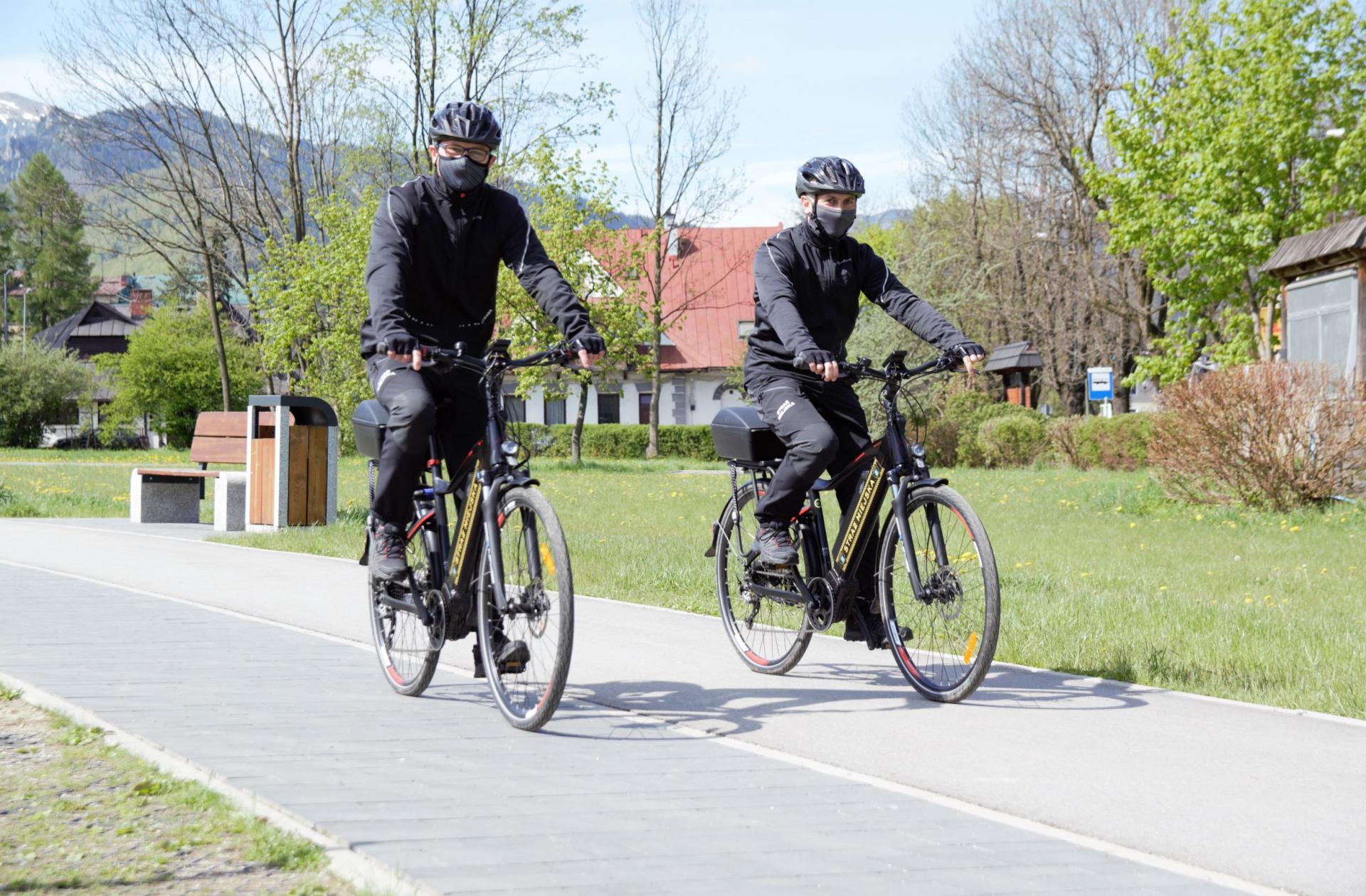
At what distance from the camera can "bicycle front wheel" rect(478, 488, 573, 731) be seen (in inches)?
200

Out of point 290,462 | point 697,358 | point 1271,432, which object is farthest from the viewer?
point 697,358

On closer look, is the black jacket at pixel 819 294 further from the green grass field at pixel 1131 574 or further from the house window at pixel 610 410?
the house window at pixel 610 410

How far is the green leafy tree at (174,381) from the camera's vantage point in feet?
223

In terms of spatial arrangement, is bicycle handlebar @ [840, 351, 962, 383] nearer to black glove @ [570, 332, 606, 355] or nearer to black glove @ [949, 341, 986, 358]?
black glove @ [949, 341, 986, 358]

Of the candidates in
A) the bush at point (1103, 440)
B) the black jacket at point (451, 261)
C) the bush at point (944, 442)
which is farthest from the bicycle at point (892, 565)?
the bush at point (944, 442)

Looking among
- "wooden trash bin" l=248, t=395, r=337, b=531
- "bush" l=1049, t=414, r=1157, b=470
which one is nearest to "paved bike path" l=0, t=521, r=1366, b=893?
"wooden trash bin" l=248, t=395, r=337, b=531

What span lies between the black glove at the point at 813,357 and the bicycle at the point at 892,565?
118 millimetres

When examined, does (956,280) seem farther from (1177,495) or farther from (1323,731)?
(1323,731)

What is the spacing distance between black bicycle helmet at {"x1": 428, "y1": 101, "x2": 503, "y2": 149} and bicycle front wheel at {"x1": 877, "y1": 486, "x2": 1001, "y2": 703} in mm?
2114

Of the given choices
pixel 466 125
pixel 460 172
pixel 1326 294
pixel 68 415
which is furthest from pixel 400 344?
pixel 68 415

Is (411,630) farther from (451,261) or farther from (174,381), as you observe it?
(174,381)

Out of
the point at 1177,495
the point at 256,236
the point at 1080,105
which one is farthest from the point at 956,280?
the point at 1177,495

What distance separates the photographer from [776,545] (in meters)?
6.32

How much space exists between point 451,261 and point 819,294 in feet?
5.10
